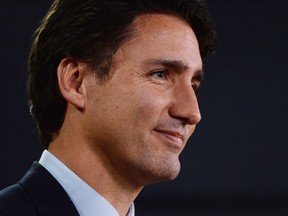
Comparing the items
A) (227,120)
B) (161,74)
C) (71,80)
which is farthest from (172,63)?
(227,120)

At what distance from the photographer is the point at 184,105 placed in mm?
912

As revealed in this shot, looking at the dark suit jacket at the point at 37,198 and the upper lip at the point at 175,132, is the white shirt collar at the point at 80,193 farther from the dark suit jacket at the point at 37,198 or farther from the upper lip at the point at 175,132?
the upper lip at the point at 175,132

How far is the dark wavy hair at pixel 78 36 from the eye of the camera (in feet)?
3.16

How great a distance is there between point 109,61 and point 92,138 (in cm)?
10

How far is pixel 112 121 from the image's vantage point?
914 mm

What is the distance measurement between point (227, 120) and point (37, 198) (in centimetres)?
84

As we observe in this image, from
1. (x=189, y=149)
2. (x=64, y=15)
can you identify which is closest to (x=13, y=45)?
(x=189, y=149)

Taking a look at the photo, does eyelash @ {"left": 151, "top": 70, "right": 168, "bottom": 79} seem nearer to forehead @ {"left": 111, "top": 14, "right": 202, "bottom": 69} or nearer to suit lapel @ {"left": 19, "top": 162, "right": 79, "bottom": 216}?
forehead @ {"left": 111, "top": 14, "right": 202, "bottom": 69}

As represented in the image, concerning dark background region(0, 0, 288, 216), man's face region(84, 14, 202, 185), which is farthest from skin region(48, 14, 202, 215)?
dark background region(0, 0, 288, 216)

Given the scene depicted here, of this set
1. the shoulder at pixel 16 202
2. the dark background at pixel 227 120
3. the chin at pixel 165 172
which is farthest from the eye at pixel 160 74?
the dark background at pixel 227 120

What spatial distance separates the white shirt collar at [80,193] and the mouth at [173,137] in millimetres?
109

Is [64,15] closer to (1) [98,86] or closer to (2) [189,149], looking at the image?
(1) [98,86]

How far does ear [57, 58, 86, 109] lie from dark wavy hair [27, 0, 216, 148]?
10 mm

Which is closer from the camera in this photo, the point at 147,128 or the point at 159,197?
the point at 147,128
